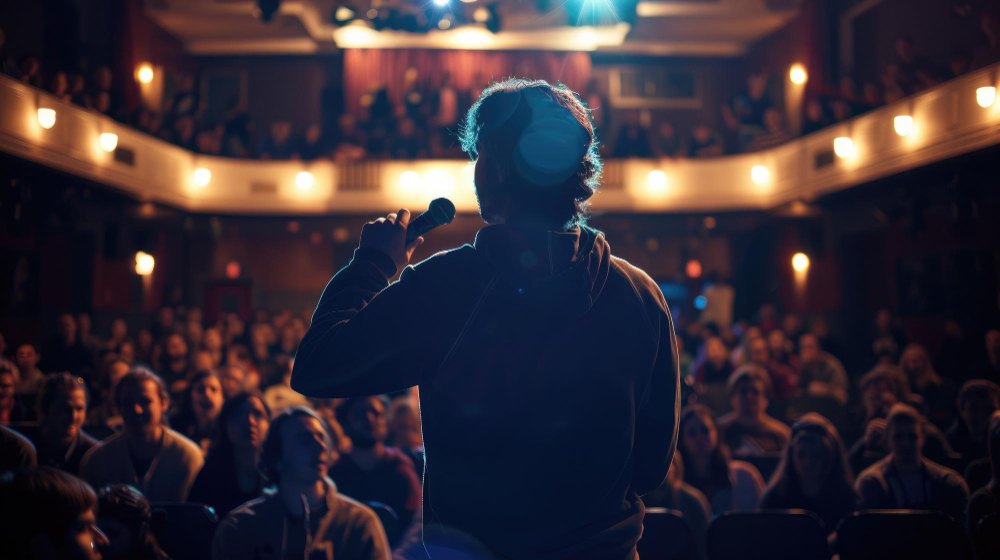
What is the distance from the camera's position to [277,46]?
1736cm

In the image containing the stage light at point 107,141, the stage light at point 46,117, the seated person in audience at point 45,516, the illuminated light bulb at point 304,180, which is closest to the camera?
the seated person in audience at point 45,516

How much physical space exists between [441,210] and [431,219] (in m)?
0.05

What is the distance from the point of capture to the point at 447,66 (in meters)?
17.5

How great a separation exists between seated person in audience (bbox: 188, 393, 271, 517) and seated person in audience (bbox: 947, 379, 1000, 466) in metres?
3.86

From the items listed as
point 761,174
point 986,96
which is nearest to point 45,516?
point 986,96

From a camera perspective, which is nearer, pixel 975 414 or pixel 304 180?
pixel 975 414

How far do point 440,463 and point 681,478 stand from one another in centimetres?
329

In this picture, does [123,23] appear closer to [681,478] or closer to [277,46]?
[277,46]

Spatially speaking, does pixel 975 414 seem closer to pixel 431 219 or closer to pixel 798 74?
pixel 431 219

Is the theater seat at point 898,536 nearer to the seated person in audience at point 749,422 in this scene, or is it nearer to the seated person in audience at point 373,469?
the seated person in audience at point 373,469

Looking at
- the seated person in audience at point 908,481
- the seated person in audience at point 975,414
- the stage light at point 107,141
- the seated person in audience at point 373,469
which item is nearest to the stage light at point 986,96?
the seated person in audience at point 975,414

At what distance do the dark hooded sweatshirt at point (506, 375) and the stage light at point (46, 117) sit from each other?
1013 cm

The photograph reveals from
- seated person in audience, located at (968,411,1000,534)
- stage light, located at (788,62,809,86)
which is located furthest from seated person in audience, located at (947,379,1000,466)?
stage light, located at (788,62,809,86)

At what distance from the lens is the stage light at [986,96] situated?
29.1ft
